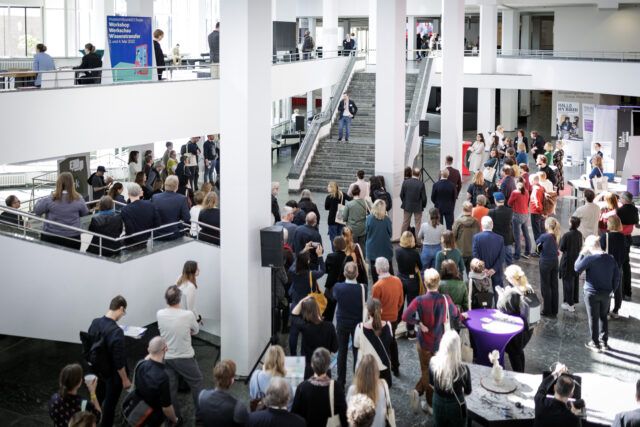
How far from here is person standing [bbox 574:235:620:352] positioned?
33.8ft

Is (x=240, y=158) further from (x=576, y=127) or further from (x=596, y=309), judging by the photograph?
(x=576, y=127)

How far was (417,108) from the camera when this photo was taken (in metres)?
24.2

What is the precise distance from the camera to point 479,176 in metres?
14.7

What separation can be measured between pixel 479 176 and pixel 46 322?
805cm

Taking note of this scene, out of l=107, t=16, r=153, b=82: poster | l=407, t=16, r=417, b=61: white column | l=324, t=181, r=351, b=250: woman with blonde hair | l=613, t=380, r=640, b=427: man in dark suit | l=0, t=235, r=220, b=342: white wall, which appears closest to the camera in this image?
l=613, t=380, r=640, b=427: man in dark suit

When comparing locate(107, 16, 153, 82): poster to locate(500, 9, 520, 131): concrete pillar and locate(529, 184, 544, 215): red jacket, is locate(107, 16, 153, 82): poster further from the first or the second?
locate(500, 9, 520, 131): concrete pillar

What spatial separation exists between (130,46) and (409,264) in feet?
26.9

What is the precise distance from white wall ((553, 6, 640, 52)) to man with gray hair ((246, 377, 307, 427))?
3146 centimetres

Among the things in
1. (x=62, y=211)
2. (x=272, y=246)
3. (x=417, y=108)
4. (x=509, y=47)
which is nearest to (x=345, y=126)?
(x=417, y=108)

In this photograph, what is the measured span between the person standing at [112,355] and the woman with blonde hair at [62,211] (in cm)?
281

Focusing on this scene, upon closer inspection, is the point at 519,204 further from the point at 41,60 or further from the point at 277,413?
the point at 277,413

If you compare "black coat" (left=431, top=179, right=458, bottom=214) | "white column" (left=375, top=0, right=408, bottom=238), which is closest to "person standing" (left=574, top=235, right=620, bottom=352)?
"black coat" (left=431, top=179, right=458, bottom=214)

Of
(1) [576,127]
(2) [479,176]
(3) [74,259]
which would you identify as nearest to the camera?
(3) [74,259]

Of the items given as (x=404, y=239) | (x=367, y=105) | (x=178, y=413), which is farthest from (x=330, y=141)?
(x=178, y=413)
